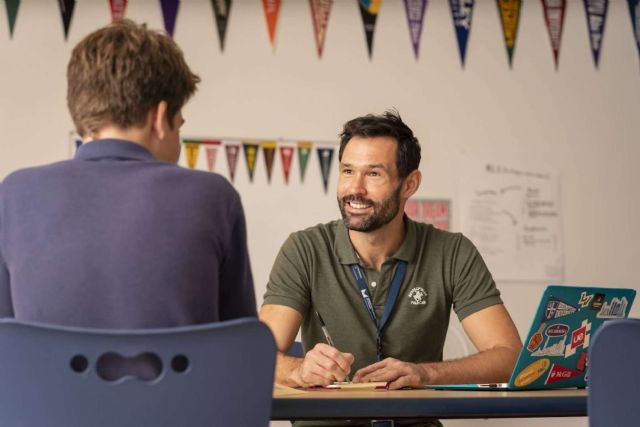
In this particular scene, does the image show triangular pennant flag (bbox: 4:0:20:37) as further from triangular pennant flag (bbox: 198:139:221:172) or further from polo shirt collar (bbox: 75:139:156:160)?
polo shirt collar (bbox: 75:139:156:160)

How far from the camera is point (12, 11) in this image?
4707 millimetres

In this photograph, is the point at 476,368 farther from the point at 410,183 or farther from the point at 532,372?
the point at 410,183

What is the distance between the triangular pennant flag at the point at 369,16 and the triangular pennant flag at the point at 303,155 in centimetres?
59

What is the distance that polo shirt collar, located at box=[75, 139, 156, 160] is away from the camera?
5.23ft

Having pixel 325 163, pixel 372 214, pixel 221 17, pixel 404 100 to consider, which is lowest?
pixel 372 214

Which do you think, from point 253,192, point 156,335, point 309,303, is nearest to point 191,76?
point 156,335

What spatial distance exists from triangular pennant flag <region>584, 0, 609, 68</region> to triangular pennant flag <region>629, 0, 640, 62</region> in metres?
0.14

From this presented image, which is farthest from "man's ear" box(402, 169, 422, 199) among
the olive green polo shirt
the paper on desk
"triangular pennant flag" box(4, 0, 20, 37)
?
"triangular pennant flag" box(4, 0, 20, 37)

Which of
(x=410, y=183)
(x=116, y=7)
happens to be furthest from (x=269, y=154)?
(x=410, y=183)

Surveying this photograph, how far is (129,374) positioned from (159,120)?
0.48 m

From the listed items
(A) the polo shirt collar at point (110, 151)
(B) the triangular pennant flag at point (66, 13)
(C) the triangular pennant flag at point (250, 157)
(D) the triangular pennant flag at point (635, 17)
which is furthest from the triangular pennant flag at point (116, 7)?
(A) the polo shirt collar at point (110, 151)

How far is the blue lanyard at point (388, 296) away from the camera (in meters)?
2.88

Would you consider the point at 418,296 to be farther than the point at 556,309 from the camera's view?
Yes

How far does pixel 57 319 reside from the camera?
149 centimetres
